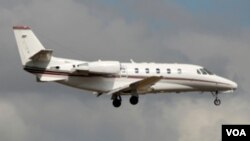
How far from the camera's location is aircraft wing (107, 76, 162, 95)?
221 feet

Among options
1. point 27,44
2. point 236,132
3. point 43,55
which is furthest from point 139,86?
point 236,132

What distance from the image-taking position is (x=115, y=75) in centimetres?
6938

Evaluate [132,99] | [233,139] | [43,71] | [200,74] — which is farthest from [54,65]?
[233,139]

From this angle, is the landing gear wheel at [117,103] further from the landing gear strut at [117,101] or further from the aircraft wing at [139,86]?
the aircraft wing at [139,86]

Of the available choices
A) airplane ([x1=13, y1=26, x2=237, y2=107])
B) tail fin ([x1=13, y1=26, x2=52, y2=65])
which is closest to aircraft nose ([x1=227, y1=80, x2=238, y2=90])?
airplane ([x1=13, y1=26, x2=237, y2=107])

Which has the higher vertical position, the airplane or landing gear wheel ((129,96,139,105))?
the airplane

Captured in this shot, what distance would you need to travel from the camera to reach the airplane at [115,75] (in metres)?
66.8

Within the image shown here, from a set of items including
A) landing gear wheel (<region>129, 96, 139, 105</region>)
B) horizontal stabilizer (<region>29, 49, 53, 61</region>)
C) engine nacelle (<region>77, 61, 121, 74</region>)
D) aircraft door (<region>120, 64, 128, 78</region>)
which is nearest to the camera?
horizontal stabilizer (<region>29, 49, 53, 61</region>)

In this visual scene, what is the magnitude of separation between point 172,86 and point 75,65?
8.00 metres

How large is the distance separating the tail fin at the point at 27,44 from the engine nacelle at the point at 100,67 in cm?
274

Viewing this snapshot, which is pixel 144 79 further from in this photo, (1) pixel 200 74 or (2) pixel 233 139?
(2) pixel 233 139

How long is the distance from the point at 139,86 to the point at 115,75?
215cm

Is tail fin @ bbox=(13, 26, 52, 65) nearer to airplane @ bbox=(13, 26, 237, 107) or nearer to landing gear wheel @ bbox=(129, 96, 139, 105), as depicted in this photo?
airplane @ bbox=(13, 26, 237, 107)

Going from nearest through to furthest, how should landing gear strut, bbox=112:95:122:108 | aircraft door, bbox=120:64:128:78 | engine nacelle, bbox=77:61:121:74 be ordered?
engine nacelle, bbox=77:61:121:74 → aircraft door, bbox=120:64:128:78 → landing gear strut, bbox=112:95:122:108
